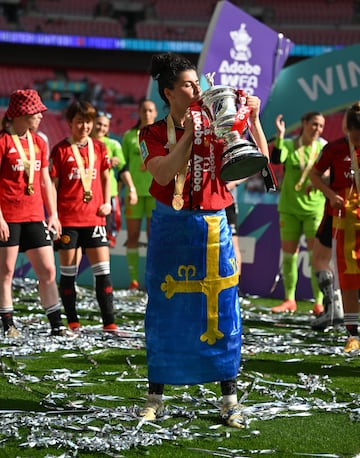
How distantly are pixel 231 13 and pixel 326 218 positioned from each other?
4.89 metres

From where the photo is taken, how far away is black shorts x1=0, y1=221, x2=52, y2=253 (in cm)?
634

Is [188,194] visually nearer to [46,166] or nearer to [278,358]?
[278,358]

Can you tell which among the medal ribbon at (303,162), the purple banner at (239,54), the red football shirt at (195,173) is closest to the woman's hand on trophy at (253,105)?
the red football shirt at (195,173)

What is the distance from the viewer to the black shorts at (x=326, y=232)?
6.85 metres

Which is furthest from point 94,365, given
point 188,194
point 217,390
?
point 188,194

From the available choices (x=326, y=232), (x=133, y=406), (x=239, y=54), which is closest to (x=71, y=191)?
(x=326, y=232)

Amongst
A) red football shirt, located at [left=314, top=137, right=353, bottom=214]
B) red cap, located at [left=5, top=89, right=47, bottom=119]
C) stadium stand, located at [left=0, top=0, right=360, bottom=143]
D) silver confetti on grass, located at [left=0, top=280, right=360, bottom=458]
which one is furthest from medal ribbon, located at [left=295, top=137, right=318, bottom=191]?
stadium stand, located at [left=0, top=0, right=360, bottom=143]

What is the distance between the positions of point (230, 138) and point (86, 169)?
3.30m

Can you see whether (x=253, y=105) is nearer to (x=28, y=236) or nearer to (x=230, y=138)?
(x=230, y=138)

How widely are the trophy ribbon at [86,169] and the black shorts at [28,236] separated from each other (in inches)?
19.6

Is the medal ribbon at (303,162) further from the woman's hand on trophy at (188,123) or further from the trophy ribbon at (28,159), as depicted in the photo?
the woman's hand on trophy at (188,123)

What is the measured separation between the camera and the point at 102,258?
674cm

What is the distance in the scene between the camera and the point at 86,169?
6.77 m

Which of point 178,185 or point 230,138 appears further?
point 178,185
